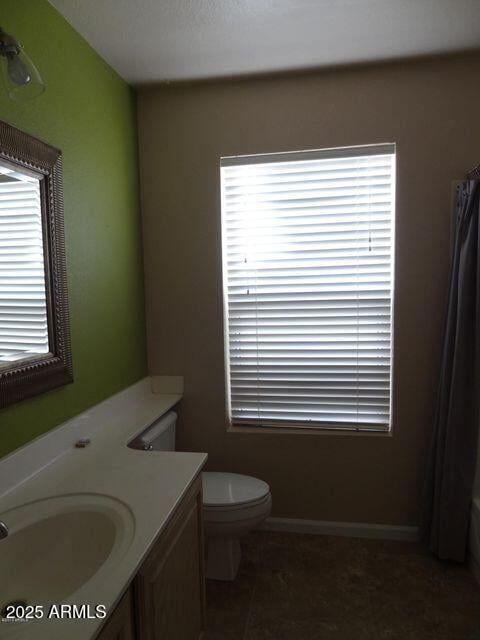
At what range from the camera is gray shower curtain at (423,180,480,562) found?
6.26 ft

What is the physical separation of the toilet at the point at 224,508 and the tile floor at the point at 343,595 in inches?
4.2

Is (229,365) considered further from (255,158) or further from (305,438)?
(255,158)

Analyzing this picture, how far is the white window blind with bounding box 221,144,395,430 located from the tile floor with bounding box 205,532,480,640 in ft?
2.20

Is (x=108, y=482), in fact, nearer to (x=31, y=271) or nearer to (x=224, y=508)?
(x=224, y=508)

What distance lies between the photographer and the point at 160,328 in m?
2.43

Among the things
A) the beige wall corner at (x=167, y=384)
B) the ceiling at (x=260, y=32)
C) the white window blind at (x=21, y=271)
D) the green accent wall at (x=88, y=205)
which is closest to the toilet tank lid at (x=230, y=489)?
the beige wall corner at (x=167, y=384)

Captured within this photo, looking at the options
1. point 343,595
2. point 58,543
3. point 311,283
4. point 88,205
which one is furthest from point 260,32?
point 343,595

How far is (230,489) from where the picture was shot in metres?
2.01

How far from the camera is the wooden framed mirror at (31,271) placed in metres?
1.34

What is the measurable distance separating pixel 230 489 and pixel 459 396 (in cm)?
120

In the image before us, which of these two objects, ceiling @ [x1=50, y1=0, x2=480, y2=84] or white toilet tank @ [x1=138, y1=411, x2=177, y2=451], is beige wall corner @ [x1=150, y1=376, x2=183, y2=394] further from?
ceiling @ [x1=50, y1=0, x2=480, y2=84]

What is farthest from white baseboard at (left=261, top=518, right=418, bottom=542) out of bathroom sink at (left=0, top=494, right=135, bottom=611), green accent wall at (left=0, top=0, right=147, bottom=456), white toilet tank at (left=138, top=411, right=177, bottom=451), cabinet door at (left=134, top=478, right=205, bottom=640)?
→ bathroom sink at (left=0, top=494, right=135, bottom=611)

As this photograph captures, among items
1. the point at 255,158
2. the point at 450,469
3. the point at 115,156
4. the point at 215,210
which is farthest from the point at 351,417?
the point at 115,156

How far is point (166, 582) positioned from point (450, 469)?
1.49 meters
